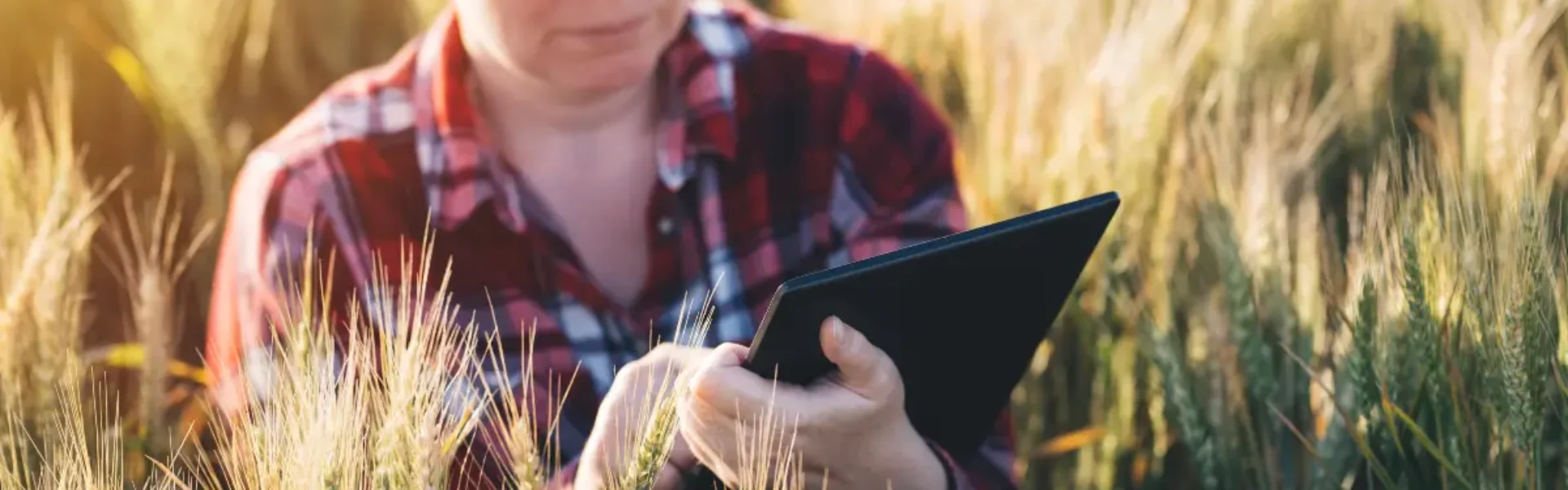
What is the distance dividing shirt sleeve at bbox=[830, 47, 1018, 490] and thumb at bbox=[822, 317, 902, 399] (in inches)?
12.6

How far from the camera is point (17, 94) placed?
75.4 inches

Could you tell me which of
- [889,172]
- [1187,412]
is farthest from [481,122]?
[1187,412]

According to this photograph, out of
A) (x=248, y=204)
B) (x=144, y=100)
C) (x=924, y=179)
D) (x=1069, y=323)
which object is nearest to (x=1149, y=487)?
(x=1069, y=323)

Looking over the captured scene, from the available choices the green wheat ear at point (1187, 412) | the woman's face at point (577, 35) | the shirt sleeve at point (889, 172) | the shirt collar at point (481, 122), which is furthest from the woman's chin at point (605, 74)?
the green wheat ear at point (1187, 412)

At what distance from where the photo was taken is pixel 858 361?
0.87 meters

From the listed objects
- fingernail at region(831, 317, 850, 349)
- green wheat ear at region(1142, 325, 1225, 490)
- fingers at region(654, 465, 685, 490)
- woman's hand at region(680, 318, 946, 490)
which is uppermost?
fingernail at region(831, 317, 850, 349)

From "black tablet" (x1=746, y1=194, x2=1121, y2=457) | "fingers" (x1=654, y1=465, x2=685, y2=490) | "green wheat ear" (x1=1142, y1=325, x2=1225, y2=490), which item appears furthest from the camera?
"green wheat ear" (x1=1142, y1=325, x2=1225, y2=490)

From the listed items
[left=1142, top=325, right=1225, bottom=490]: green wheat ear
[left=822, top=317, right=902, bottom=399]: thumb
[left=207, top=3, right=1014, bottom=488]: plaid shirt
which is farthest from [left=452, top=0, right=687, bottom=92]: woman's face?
[left=1142, top=325, right=1225, bottom=490]: green wheat ear

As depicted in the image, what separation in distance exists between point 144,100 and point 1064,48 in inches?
43.8

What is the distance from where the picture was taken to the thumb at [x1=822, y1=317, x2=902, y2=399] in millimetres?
838

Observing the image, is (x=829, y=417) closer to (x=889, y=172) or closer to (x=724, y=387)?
(x=724, y=387)

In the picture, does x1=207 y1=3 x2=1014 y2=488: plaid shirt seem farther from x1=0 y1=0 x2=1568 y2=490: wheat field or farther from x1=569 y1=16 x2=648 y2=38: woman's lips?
x1=569 y1=16 x2=648 y2=38: woman's lips

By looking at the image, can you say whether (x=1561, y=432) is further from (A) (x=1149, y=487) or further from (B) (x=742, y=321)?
(B) (x=742, y=321)

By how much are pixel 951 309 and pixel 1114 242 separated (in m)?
0.61
